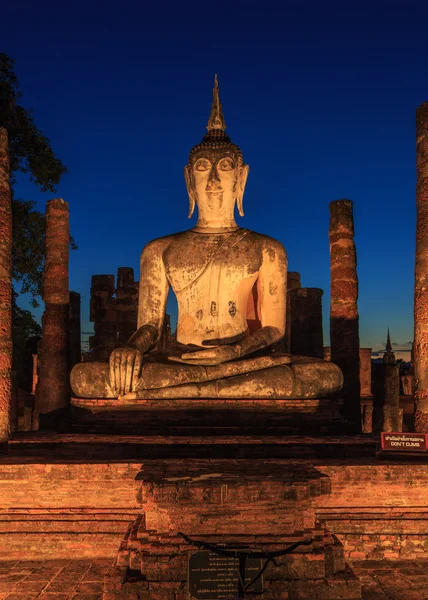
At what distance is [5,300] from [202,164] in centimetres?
313

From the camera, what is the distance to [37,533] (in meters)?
5.05

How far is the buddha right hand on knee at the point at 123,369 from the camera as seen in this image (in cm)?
668

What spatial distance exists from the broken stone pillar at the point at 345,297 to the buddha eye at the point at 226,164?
16.0 feet

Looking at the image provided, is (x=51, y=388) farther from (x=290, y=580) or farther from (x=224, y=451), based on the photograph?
(x=290, y=580)

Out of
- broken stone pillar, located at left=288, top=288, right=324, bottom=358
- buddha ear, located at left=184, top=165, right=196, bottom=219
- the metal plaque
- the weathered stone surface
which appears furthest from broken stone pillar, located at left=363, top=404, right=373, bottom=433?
the metal plaque

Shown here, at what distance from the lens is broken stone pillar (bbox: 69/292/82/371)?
14950mm

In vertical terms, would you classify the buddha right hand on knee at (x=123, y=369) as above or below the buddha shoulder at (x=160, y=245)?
below

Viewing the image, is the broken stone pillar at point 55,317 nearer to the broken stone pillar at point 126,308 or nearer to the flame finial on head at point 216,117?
the flame finial on head at point 216,117

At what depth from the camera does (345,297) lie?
40.6 feet

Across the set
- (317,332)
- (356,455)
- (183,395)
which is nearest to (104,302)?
(317,332)

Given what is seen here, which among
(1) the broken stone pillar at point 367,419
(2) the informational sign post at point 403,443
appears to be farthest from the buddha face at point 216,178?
(1) the broken stone pillar at point 367,419

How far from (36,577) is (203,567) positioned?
1.49 meters

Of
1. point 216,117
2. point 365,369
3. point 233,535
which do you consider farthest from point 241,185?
point 365,369

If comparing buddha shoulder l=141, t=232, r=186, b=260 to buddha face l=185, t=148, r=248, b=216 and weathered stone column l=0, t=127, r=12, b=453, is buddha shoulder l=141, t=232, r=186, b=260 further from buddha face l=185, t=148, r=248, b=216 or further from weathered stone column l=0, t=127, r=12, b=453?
weathered stone column l=0, t=127, r=12, b=453
